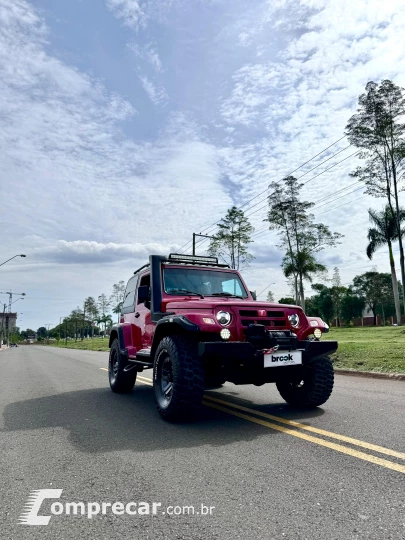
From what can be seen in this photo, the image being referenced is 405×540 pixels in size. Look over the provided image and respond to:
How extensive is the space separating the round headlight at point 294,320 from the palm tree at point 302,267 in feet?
113

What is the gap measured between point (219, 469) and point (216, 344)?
56.9 inches

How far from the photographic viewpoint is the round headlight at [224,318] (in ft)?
16.4

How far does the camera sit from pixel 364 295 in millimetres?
80812

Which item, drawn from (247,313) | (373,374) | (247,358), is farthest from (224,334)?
(373,374)

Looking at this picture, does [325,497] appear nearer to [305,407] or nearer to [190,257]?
[305,407]

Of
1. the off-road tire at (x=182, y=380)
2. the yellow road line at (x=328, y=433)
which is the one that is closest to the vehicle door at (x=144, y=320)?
the off-road tire at (x=182, y=380)

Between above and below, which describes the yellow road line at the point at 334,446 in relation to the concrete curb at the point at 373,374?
above

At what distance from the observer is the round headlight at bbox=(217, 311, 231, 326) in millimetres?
4984

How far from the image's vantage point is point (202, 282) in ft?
22.4

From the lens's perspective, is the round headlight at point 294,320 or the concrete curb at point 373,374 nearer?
the round headlight at point 294,320

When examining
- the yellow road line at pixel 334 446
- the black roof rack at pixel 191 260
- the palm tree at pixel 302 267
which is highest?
the palm tree at pixel 302 267

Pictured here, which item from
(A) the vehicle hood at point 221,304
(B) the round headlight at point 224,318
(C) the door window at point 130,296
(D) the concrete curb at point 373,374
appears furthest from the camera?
(D) the concrete curb at point 373,374

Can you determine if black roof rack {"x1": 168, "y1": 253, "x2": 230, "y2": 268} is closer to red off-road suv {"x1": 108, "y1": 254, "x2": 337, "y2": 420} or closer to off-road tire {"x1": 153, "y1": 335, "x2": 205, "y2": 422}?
red off-road suv {"x1": 108, "y1": 254, "x2": 337, "y2": 420}
